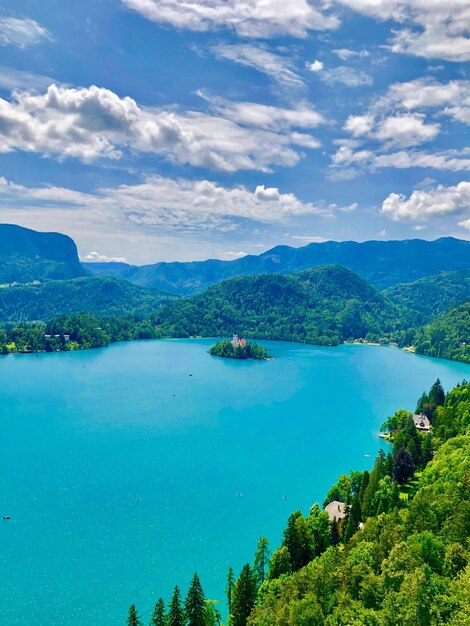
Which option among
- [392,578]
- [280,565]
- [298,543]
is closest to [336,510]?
[298,543]

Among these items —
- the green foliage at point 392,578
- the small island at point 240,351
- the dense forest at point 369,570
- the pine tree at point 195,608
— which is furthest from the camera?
the small island at point 240,351

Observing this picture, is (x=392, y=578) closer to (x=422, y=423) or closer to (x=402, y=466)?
(x=402, y=466)

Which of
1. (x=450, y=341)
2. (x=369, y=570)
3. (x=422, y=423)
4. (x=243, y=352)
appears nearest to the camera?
(x=369, y=570)

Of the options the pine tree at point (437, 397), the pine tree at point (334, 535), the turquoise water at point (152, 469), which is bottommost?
the turquoise water at point (152, 469)

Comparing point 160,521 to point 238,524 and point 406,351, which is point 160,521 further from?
point 406,351

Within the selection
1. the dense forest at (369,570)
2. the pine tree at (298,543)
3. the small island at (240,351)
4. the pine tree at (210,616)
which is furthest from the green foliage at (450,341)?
the pine tree at (210,616)

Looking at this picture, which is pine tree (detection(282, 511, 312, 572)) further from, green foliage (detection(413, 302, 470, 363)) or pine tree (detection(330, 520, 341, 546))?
green foliage (detection(413, 302, 470, 363))

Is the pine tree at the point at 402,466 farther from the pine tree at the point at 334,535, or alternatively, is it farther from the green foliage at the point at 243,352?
the green foliage at the point at 243,352
